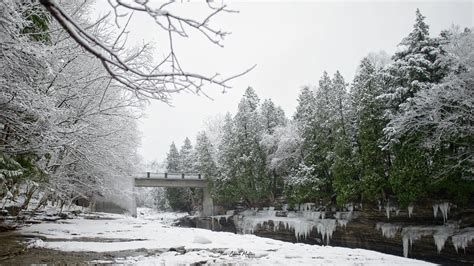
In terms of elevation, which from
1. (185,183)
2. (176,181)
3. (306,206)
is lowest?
(306,206)

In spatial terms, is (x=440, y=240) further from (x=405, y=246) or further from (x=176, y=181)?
(x=176, y=181)

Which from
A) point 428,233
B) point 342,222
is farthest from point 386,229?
point 342,222

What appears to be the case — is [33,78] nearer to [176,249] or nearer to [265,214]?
[176,249]

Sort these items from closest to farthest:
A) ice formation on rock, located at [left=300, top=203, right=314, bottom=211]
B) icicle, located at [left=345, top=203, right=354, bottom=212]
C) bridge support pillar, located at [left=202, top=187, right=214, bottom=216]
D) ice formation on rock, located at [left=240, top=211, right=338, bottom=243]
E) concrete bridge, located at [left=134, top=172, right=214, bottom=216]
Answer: icicle, located at [left=345, top=203, right=354, bottom=212] → ice formation on rock, located at [left=240, top=211, right=338, bottom=243] → ice formation on rock, located at [left=300, top=203, right=314, bottom=211] → bridge support pillar, located at [left=202, top=187, right=214, bottom=216] → concrete bridge, located at [left=134, top=172, right=214, bottom=216]

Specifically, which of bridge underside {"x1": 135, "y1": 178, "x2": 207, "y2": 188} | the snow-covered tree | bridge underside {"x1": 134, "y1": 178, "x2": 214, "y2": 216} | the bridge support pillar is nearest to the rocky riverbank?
the snow-covered tree

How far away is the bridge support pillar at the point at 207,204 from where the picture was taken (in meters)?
42.4

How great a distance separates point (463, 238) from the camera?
583 inches

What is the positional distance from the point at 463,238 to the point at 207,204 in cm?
3176

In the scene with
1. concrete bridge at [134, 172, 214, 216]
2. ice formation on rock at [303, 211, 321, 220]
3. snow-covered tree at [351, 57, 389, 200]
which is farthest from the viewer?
concrete bridge at [134, 172, 214, 216]

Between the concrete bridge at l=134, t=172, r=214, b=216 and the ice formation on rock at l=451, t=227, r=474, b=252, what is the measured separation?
30143 millimetres

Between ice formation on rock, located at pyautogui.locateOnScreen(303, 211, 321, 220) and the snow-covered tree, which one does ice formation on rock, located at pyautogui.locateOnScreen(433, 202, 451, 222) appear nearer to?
the snow-covered tree

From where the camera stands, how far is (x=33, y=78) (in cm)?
626

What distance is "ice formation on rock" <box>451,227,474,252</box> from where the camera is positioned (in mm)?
14617

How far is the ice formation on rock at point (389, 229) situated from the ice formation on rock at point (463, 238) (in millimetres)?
3505
